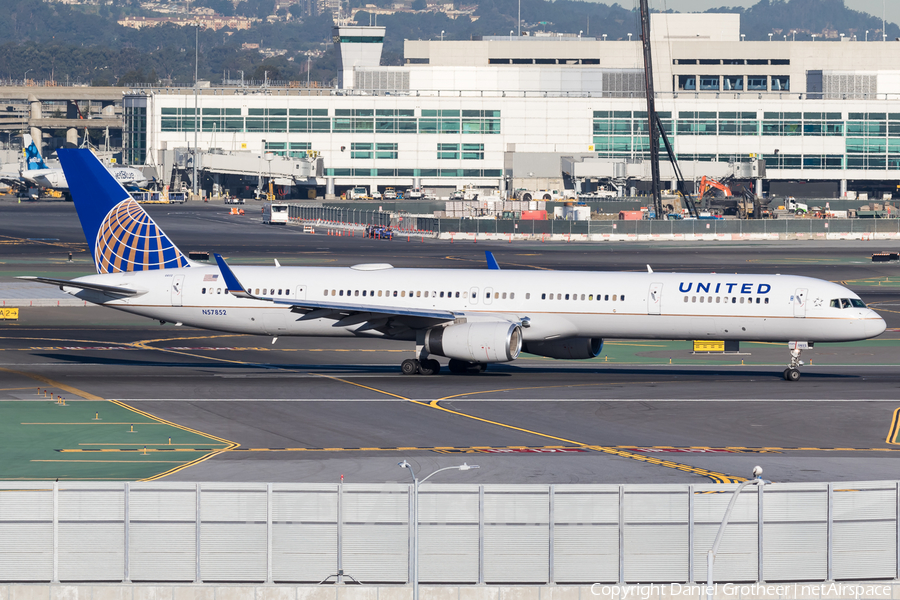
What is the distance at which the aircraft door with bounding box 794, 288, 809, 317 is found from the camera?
5091cm

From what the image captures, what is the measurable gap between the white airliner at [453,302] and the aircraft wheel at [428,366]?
7cm

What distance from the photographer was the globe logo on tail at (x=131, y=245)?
56719 millimetres

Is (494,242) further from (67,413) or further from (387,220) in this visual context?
(67,413)

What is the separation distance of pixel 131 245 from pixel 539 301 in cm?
1944

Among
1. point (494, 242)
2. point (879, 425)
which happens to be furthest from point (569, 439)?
point (494, 242)

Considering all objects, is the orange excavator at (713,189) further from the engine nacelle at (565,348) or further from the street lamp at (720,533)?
the street lamp at (720,533)

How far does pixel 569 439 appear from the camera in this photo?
132 feet

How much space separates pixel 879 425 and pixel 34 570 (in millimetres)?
30169

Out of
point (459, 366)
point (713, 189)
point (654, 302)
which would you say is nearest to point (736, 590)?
point (654, 302)

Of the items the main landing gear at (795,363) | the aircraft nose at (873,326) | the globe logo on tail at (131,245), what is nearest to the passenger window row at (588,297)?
the main landing gear at (795,363)

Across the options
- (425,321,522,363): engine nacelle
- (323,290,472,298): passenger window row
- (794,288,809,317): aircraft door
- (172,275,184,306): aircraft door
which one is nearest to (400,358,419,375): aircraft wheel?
(425,321,522,363): engine nacelle

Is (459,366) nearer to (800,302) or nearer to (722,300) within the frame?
(722,300)

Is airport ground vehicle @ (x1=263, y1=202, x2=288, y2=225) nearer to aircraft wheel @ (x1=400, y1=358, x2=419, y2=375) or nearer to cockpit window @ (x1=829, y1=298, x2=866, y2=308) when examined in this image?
aircraft wheel @ (x1=400, y1=358, x2=419, y2=375)

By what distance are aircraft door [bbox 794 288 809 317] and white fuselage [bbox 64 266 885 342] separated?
42 millimetres
